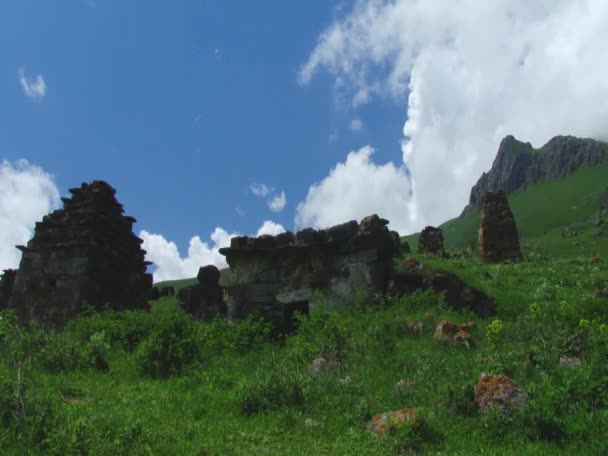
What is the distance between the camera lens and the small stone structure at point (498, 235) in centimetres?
2291

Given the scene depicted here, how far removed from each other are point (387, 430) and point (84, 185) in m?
14.6

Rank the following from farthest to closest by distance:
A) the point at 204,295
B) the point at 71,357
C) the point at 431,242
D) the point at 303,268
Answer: the point at 431,242, the point at 204,295, the point at 303,268, the point at 71,357

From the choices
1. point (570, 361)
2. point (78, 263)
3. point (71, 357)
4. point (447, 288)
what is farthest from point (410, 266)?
point (78, 263)

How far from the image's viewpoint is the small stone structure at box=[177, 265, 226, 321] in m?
14.1

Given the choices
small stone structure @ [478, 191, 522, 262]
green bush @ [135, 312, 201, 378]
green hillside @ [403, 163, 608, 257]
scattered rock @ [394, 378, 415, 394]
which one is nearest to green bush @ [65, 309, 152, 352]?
green bush @ [135, 312, 201, 378]

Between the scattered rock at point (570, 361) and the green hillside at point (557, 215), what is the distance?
68.8 meters

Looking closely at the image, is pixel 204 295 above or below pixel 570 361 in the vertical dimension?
above

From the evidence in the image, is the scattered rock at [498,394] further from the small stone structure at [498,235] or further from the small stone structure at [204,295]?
the small stone structure at [498,235]

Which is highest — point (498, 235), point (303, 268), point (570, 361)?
point (498, 235)

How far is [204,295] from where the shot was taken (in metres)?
14.3

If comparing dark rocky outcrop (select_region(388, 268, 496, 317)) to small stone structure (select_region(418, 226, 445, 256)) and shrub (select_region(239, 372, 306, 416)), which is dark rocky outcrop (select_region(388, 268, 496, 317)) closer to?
shrub (select_region(239, 372, 306, 416))

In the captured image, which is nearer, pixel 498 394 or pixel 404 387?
pixel 498 394

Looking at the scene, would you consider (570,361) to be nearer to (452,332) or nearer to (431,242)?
(452,332)

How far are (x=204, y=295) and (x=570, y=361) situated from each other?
9.40m
